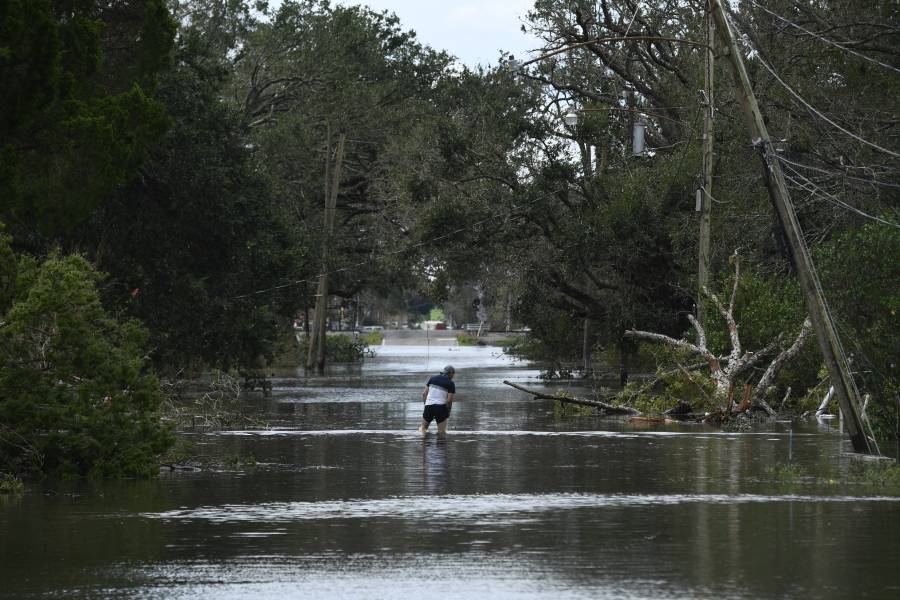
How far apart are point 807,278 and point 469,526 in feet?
23.4

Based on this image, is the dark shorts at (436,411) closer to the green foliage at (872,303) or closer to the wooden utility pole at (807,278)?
the green foliage at (872,303)

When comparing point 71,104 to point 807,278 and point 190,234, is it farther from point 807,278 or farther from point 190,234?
point 190,234

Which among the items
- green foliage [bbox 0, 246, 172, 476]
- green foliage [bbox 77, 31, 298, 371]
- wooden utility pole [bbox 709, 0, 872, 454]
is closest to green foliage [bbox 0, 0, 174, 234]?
green foliage [bbox 0, 246, 172, 476]

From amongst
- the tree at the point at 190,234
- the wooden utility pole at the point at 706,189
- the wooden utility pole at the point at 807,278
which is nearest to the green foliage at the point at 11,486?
the wooden utility pole at the point at 807,278

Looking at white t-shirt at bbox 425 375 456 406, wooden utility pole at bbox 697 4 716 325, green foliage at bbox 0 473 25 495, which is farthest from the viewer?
wooden utility pole at bbox 697 4 716 325

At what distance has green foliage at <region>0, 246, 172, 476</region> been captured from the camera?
18453 millimetres

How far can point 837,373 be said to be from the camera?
18453 millimetres

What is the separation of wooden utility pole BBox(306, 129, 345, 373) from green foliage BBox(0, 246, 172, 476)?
128ft

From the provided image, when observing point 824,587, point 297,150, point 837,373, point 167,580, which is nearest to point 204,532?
point 167,580

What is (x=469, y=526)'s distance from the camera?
13.7m

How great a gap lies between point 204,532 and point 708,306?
23.2 meters

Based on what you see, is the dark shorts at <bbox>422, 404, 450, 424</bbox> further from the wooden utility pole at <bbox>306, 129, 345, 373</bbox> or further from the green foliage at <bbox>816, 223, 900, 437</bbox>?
the wooden utility pole at <bbox>306, 129, 345, 373</bbox>

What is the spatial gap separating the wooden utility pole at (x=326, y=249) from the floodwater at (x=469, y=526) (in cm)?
3566

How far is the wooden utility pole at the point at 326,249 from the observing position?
60469 millimetres
